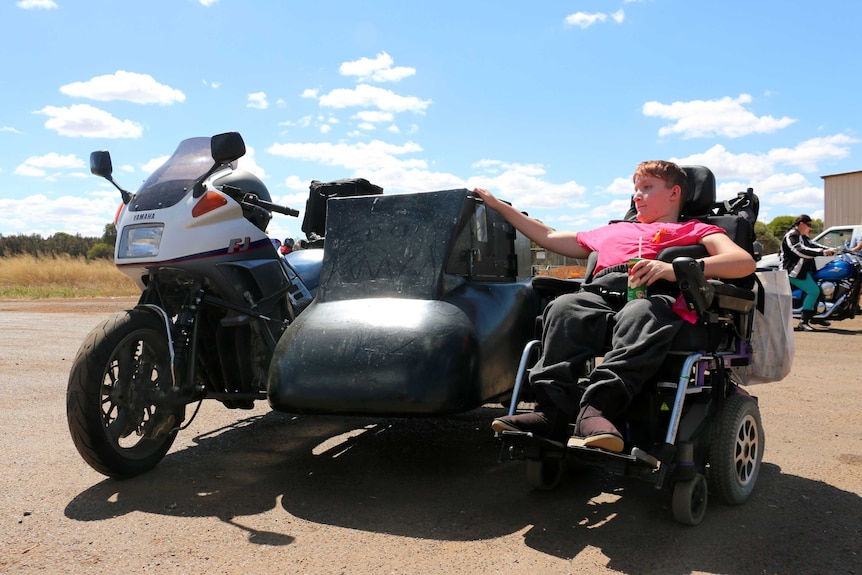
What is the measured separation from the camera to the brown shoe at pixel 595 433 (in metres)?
3.15

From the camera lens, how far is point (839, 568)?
298 cm

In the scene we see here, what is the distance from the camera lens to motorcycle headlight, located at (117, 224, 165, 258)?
437 cm

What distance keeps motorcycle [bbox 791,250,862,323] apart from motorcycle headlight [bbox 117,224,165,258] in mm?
11725

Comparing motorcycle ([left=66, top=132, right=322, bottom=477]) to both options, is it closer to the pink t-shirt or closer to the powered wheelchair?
the powered wheelchair

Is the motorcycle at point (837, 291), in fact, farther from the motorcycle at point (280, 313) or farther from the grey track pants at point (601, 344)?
the grey track pants at point (601, 344)

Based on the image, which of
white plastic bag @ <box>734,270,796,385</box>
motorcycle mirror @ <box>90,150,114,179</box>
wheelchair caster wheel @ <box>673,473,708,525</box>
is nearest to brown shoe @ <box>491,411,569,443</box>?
wheelchair caster wheel @ <box>673,473,708,525</box>

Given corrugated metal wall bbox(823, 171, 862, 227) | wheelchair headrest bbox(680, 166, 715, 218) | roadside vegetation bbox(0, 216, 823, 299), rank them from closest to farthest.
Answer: wheelchair headrest bbox(680, 166, 715, 218) < roadside vegetation bbox(0, 216, 823, 299) < corrugated metal wall bbox(823, 171, 862, 227)

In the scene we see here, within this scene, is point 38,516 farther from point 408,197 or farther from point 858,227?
point 858,227

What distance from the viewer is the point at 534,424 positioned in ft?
11.2

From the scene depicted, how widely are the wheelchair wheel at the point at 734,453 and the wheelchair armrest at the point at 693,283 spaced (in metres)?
0.63

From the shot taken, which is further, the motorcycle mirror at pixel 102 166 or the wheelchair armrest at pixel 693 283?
the motorcycle mirror at pixel 102 166

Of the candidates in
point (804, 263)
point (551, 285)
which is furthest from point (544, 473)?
point (804, 263)

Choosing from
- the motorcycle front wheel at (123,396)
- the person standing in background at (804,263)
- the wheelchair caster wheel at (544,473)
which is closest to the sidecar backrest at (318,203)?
the motorcycle front wheel at (123,396)

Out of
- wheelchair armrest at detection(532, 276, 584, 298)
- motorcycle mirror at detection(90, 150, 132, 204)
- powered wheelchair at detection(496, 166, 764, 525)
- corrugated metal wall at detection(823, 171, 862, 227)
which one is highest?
corrugated metal wall at detection(823, 171, 862, 227)
